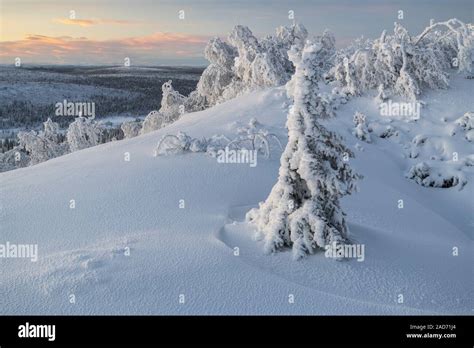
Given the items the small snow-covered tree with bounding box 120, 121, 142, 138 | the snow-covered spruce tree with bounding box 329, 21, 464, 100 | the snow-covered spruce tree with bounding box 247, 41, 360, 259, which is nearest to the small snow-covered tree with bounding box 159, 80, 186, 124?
the small snow-covered tree with bounding box 120, 121, 142, 138

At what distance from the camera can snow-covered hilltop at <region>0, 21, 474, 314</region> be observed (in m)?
7.53

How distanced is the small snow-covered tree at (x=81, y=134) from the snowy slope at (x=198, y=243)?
16.3 meters

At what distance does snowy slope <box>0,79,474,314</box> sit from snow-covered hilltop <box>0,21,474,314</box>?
33 mm

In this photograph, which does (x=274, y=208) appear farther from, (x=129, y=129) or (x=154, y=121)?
(x=129, y=129)

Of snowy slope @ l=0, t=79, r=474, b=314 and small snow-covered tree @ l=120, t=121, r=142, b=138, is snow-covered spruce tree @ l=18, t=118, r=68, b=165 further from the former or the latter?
snowy slope @ l=0, t=79, r=474, b=314

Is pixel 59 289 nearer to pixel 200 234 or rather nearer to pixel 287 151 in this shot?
pixel 200 234

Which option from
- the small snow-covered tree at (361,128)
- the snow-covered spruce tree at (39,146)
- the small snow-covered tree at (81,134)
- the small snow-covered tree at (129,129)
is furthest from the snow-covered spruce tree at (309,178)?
the snow-covered spruce tree at (39,146)

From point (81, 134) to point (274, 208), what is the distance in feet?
81.5

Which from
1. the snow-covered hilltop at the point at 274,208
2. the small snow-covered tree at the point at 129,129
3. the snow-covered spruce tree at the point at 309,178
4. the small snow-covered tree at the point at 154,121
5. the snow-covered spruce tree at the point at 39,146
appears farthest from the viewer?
the small snow-covered tree at the point at 129,129

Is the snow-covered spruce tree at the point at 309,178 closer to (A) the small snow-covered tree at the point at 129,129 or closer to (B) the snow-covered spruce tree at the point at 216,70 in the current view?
(B) the snow-covered spruce tree at the point at 216,70

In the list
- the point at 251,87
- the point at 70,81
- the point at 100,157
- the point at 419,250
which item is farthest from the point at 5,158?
the point at 70,81

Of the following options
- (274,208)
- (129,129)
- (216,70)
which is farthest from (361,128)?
(129,129)

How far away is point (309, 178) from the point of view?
8.24 m

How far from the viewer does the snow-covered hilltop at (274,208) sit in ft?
24.7
